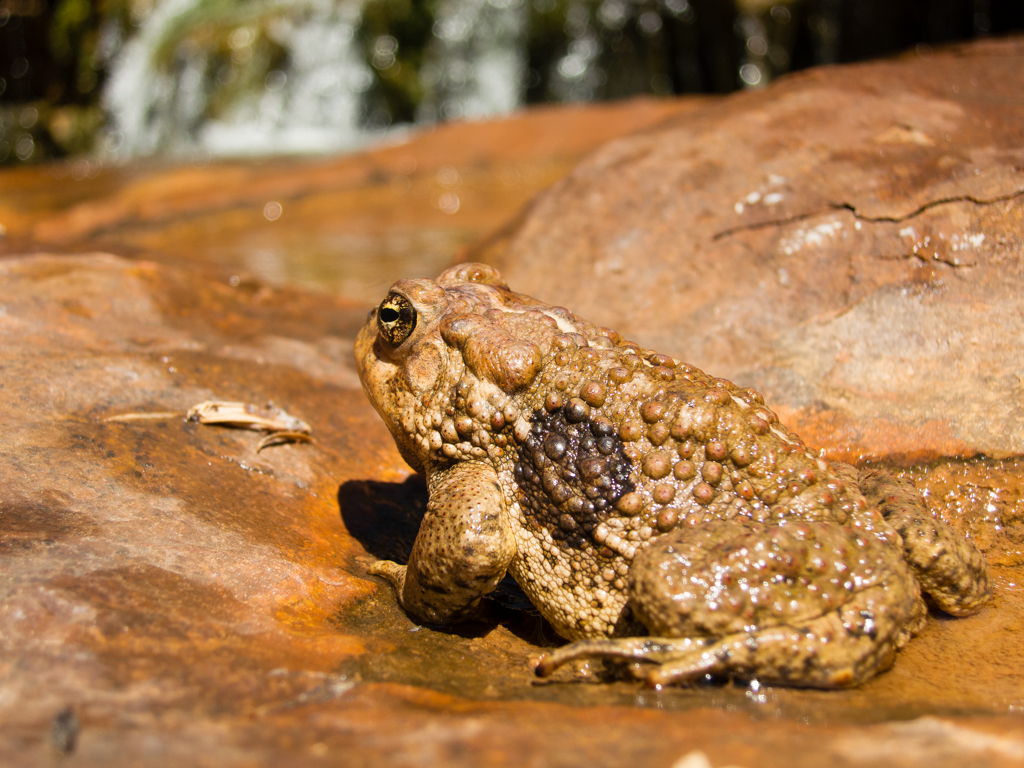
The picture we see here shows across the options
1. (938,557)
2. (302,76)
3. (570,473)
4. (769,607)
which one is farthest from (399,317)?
Answer: (302,76)

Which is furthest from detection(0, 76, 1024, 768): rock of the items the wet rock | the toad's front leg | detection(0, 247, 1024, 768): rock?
the wet rock

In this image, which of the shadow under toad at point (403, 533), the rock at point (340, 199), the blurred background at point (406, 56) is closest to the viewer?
the shadow under toad at point (403, 533)

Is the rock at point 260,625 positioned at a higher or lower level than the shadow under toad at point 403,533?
higher

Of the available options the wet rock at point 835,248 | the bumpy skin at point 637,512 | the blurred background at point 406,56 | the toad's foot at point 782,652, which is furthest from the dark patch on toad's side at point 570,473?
the blurred background at point 406,56

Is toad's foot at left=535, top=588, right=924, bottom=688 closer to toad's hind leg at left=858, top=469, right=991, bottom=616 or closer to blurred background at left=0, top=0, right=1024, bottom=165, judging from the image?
toad's hind leg at left=858, top=469, right=991, bottom=616

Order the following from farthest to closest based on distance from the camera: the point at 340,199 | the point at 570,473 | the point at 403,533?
the point at 340,199 → the point at 403,533 → the point at 570,473

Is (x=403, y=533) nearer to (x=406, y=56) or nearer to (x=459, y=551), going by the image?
(x=459, y=551)

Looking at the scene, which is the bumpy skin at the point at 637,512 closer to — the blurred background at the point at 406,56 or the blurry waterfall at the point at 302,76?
the blurred background at the point at 406,56
